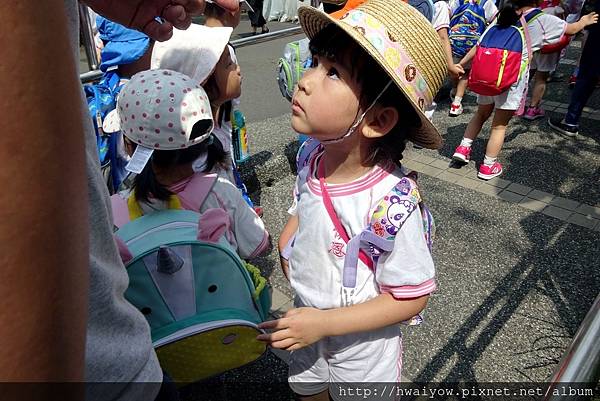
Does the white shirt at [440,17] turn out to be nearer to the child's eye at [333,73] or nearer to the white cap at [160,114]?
the white cap at [160,114]

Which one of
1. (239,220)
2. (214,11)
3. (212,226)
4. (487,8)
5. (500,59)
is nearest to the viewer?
(212,226)

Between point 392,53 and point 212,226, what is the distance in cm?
83

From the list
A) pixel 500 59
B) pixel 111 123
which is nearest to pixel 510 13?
pixel 500 59

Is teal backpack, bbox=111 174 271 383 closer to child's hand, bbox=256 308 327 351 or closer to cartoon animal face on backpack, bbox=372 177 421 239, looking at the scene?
child's hand, bbox=256 308 327 351

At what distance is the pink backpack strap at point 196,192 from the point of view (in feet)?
6.24

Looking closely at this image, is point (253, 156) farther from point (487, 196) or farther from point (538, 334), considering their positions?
point (538, 334)

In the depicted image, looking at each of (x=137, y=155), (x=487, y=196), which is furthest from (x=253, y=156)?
(x=137, y=155)

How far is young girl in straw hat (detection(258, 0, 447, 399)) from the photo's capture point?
131 centimetres

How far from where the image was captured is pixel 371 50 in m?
1.22

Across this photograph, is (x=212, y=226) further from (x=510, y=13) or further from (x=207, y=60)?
(x=510, y=13)

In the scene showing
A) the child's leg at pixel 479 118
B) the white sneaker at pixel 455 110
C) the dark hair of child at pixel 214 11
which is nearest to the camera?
the dark hair of child at pixel 214 11

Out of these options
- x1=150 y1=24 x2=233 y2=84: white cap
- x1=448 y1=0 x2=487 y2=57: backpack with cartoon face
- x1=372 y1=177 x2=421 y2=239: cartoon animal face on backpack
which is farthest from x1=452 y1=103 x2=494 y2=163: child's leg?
x1=372 y1=177 x2=421 y2=239: cartoon animal face on backpack

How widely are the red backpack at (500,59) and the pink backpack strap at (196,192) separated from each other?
2.85 metres

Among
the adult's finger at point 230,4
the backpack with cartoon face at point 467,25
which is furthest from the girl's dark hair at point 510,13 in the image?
the adult's finger at point 230,4
